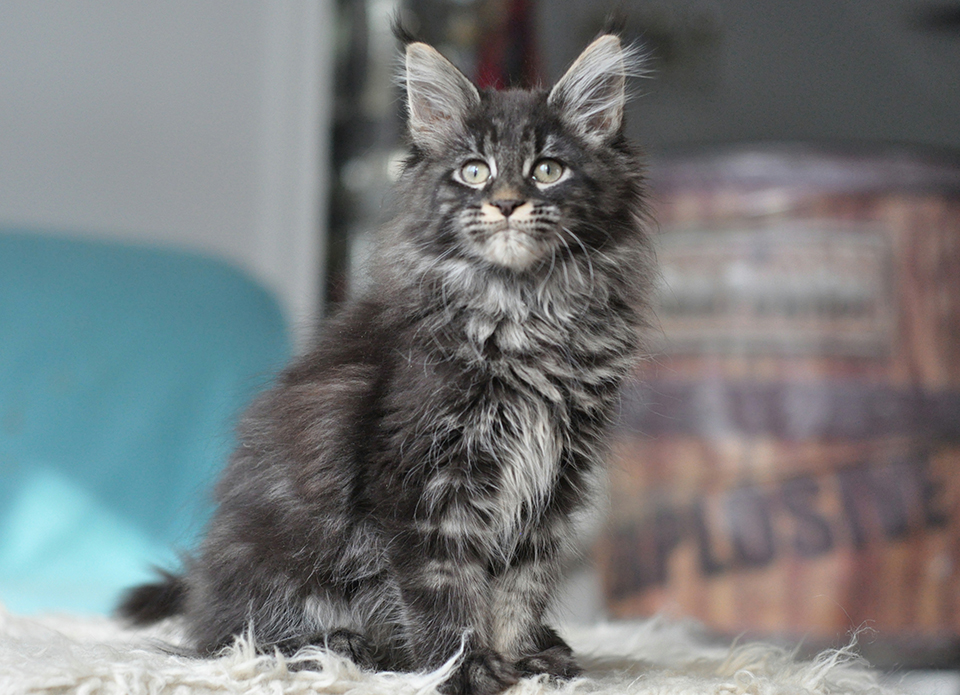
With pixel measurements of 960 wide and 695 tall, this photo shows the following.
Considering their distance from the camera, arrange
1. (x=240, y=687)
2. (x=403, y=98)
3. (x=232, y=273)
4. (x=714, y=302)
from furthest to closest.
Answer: (x=232, y=273) < (x=714, y=302) < (x=403, y=98) < (x=240, y=687)

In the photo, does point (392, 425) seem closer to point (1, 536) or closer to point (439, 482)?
point (439, 482)

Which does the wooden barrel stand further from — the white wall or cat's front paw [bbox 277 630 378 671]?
the white wall

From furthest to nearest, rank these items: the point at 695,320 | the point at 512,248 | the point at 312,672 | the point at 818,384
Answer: the point at 695,320 → the point at 818,384 → the point at 512,248 → the point at 312,672

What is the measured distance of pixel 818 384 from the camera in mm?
2480

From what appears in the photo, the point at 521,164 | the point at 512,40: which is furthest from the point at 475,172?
the point at 512,40

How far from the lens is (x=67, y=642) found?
143 centimetres

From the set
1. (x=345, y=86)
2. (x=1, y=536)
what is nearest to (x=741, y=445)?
(x=1, y=536)

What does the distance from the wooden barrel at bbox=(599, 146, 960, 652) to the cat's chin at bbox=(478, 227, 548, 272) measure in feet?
3.71

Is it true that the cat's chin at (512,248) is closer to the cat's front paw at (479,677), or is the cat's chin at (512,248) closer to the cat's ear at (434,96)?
the cat's ear at (434,96)

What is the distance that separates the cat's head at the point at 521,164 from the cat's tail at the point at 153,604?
2.87 ft

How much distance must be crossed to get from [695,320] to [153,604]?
5.54 feet

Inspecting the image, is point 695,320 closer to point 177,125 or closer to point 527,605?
point 527,605

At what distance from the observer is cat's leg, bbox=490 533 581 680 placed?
53.5 inches

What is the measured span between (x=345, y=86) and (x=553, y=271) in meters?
3.11
